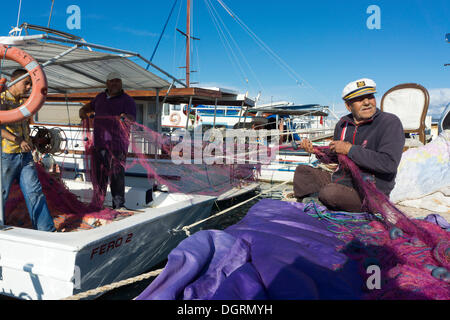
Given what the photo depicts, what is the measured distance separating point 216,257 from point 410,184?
561 cm

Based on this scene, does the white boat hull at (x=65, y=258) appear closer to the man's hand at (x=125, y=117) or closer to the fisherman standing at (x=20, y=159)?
the fisherman standing at (x=20, y=159)

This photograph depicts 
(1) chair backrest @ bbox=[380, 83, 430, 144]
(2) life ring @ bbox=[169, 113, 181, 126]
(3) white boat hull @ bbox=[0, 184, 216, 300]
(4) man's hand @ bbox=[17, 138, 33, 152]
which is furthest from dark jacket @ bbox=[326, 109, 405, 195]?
(2) life ring @ bbox=[169, 113, 181, 126]

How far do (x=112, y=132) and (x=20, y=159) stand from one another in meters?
1.35

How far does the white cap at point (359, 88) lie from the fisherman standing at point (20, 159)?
3.34 m

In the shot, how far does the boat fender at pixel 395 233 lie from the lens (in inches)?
93.3

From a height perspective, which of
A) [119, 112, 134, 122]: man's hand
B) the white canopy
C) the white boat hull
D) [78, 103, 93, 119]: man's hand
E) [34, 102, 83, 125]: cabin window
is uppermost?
the white canopy

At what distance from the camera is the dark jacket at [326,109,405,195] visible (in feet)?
9.01

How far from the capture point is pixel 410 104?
729 cm

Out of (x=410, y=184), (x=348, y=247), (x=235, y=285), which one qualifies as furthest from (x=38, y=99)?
(x=410, y=184)

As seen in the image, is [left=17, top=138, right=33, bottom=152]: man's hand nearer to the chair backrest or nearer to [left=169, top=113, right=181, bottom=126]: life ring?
the chair backrest

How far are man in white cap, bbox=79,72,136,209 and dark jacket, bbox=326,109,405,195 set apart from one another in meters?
Answer: 3.03

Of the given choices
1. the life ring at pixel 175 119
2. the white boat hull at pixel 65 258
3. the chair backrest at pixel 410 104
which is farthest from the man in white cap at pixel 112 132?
the life ring at pixel 175 119

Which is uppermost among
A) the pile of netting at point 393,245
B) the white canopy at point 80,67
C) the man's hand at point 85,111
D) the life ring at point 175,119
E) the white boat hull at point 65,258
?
the life ring at point 175,119

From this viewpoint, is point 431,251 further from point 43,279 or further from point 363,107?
point 43,279
